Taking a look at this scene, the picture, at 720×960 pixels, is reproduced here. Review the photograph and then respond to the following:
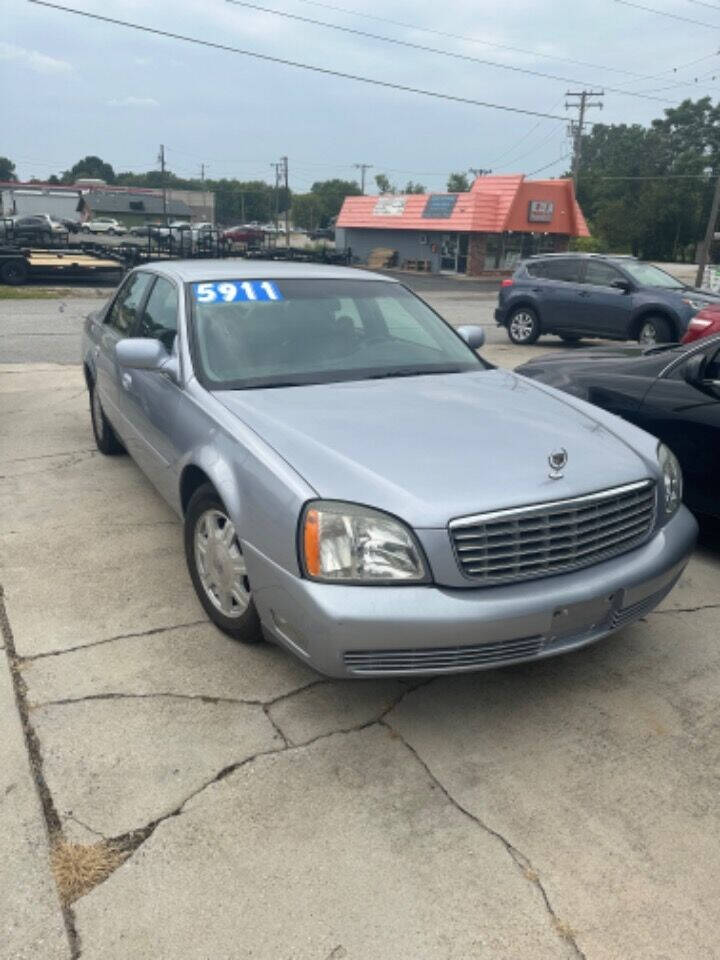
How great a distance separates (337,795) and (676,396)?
3.18 meters

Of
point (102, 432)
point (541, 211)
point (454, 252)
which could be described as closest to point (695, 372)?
point (102, 432)

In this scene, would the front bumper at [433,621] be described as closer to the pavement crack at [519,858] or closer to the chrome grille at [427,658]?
the chrome grille at [427,658]

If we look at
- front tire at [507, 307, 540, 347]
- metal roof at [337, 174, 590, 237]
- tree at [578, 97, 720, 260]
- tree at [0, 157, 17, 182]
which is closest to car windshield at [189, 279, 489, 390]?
front tire at [507, 307, 540, 347]

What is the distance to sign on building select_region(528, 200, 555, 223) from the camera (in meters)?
37.3

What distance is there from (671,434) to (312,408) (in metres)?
2.36

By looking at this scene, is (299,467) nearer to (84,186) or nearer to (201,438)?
(201,438)

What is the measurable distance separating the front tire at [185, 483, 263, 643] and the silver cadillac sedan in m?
0.01

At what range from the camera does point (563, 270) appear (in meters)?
14.3

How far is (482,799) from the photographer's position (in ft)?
8.32

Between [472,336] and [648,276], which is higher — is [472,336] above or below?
above

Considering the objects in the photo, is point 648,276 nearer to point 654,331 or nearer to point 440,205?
point 654,331

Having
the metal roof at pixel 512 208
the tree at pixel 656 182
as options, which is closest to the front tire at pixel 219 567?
the metal roof at pixel 512 208

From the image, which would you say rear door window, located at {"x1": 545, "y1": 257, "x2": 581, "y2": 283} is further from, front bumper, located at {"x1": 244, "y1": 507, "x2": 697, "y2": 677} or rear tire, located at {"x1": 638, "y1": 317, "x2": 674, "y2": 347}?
front bumper, located at {"x1": 244, "y1": 507, "x2": 697, "y2": 677}

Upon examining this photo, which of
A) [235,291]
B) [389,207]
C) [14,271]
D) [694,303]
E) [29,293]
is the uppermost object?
[389,207]
